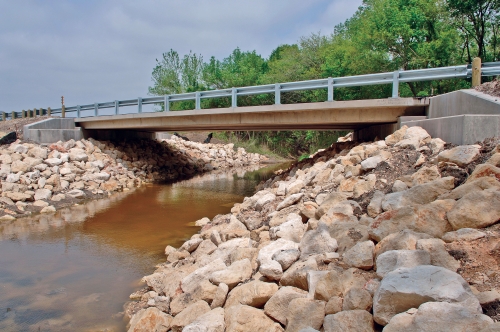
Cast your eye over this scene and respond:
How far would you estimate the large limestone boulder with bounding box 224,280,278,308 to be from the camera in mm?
5078

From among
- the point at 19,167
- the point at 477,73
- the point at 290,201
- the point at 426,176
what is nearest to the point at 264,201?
the point at 290,201

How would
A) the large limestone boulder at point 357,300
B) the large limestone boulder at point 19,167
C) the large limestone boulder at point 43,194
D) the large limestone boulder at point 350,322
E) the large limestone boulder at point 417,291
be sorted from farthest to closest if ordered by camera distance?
1. the large limestone boulder at point 19,167
2. the large limestone boulder at point 43,194
3. the large limestone boulder at point 357,300
4. the large limestone boulder at point 350,322
5. the large limestone boulder at point 417,291

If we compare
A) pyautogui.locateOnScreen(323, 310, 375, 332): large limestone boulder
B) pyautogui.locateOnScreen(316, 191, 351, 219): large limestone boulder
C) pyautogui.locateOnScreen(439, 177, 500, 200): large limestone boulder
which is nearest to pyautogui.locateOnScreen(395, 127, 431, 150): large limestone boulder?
pyautogui.locateOnScreen(316, 191, 351, 219): large limestone boulder

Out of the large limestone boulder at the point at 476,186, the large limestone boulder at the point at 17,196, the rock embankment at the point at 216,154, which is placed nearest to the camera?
the large limestone boulder at the point at 476,186

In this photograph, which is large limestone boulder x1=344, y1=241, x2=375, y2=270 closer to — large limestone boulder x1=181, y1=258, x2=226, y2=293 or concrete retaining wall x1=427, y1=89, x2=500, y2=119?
large limestone boulder x1=181, y1=258, x2=226, y2=293

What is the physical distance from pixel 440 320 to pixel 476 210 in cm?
206

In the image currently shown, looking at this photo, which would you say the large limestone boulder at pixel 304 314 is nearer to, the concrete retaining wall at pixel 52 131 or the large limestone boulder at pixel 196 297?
the large limestone boulder at pixel 196 297

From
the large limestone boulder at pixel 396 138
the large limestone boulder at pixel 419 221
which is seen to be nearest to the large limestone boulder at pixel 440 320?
the large limestone boulder at pixel 419 221

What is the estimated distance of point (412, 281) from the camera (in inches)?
146

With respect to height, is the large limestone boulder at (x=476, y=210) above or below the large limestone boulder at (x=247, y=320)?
above

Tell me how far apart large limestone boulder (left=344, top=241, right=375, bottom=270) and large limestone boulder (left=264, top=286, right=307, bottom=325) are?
0.71 metres

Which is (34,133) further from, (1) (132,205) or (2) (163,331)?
(2) (163,331)

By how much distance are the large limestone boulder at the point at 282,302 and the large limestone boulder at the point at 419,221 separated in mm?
1356

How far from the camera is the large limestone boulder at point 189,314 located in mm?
5322
